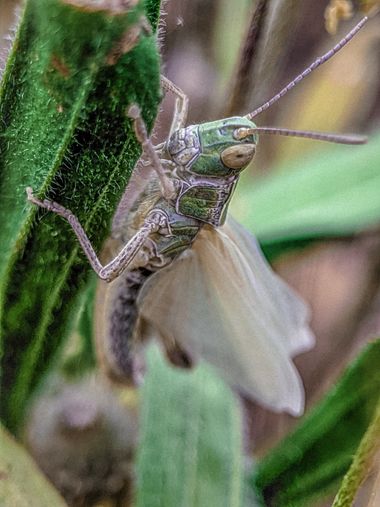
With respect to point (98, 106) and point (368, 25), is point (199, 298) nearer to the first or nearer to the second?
point (98, 106)

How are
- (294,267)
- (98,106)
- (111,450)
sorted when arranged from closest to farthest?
1. (98,106)
2. (111,450)
3. (294,267)

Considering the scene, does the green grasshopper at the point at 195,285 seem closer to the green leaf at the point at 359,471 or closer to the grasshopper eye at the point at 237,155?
the grasshopper eye at the point at 237,155

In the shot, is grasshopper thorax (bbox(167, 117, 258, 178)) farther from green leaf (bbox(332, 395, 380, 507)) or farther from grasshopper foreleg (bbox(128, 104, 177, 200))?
green leaf (bbox(332, 395, 380, 507))

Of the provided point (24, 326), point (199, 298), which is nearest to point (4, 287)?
point (24, 326)

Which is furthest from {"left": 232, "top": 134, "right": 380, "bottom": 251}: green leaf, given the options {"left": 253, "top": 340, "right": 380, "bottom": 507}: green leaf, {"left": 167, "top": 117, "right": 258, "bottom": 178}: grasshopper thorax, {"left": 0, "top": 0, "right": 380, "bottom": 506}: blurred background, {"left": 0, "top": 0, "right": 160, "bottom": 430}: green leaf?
{"left": 0, "top": 0, "right": 160, "bottom": 430}: green leaf

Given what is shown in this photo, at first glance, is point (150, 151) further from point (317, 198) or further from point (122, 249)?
point (317, 198)

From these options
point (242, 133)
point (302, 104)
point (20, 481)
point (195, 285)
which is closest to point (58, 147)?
point (20, 481)
